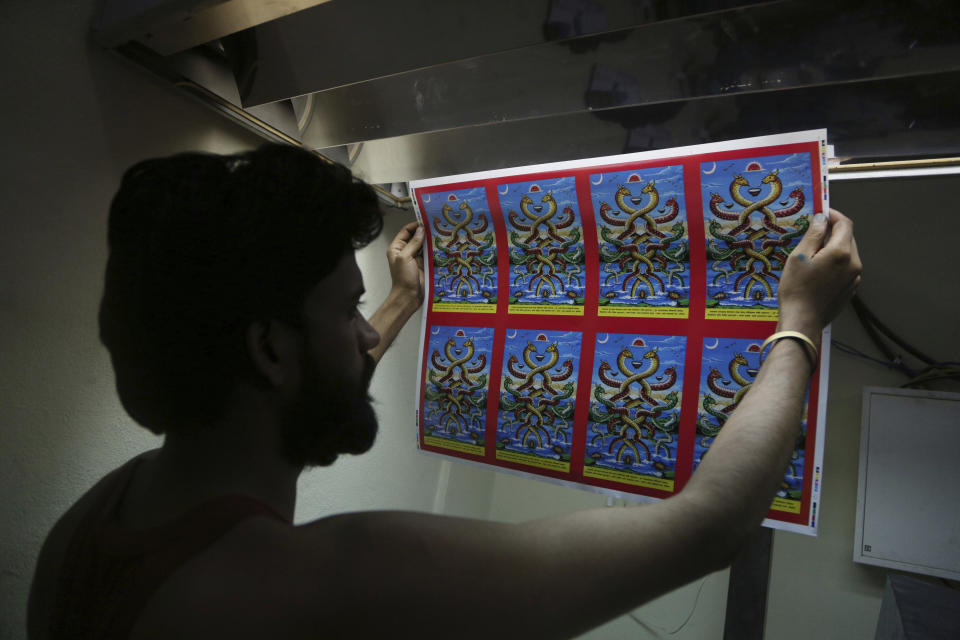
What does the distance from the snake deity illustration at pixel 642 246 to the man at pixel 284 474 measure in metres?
0.20

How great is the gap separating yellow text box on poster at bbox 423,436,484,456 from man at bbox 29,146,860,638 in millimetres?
394

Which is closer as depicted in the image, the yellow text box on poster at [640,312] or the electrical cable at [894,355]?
the yellow text box on poster at [640,312]

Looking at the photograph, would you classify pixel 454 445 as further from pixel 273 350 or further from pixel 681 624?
pixel 681 624

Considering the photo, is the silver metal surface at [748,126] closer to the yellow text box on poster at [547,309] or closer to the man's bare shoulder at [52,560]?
the yellow text box on poster at [547,309]

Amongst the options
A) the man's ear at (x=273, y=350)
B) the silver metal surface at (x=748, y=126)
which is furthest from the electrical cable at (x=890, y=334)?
the man's ear at (x=273, y=350)

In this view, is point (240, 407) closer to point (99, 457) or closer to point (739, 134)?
point (99, 457)

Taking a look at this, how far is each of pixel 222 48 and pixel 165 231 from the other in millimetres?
669

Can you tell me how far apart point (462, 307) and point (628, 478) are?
46 cm

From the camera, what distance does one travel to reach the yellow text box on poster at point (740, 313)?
771mm

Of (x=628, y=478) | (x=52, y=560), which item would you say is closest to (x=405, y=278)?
(x=628, y=478)

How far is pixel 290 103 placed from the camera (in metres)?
1.14

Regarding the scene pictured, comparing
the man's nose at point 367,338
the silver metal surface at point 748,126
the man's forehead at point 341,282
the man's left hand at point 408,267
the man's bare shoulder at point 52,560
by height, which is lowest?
the man's bare shoulder at point 52,560

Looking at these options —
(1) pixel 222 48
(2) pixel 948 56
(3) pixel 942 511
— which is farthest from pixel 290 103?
(3) pixel 942 511

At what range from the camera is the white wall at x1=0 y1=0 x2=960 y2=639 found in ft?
2.57
